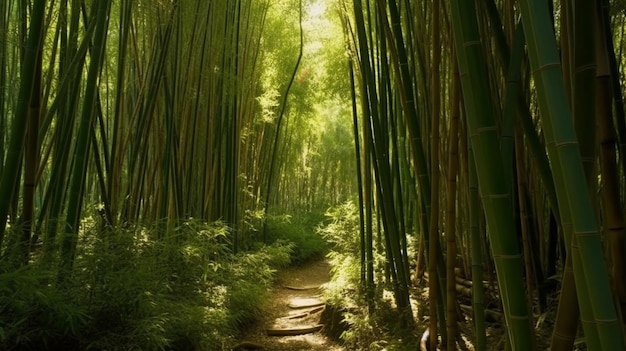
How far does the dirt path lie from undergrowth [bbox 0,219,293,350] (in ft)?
1.43

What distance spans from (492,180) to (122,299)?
6.24 feet

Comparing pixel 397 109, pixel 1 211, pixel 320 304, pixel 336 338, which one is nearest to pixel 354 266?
pixel 336 338

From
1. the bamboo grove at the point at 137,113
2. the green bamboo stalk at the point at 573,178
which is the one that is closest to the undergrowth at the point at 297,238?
the bamboo grove at the point at 137,113

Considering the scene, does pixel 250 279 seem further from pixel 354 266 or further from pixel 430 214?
pixel 430 214

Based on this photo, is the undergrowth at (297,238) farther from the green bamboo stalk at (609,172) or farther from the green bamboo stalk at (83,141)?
the green bamboo stalk at (609,172)

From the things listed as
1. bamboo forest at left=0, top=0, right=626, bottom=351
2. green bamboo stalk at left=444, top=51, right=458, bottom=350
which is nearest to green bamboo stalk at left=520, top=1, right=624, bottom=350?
bamboo forest at left=0, top=0, right=626, bottom=351

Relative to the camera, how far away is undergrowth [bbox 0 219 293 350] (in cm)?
191

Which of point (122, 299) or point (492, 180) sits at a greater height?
point (492, 180)

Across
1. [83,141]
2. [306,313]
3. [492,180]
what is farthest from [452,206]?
[306,313]

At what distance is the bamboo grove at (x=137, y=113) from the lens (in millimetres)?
2227

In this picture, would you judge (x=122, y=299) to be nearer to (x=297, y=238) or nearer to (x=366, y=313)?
(x=366, y=313)

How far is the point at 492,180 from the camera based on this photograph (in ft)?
2.86

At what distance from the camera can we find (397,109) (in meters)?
3.83

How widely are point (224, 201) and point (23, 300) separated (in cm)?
309
